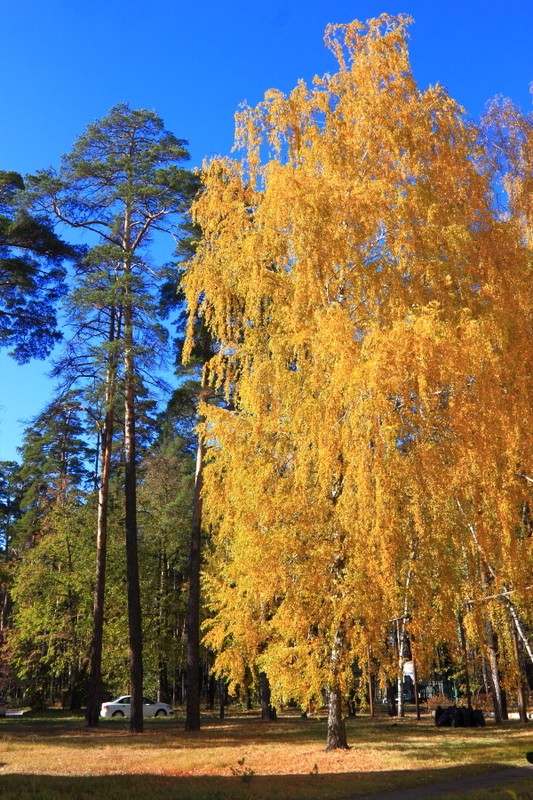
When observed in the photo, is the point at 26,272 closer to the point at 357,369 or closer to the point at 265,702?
the point at 357,369

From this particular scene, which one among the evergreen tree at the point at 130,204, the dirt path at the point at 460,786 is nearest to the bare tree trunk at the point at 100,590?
the evergreen tree at the point at 130,204

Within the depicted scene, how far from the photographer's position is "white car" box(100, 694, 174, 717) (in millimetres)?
30625

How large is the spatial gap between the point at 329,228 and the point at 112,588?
23378mm

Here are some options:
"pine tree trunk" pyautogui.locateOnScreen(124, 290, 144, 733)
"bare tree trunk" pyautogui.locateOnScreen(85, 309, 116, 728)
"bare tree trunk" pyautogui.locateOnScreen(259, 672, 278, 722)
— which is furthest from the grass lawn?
"bare tree trunk" pyautogui.locateOnScreen(259, 672, 278, 722)

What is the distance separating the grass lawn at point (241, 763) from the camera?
9398mm

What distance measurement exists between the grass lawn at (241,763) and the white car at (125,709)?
1185 centimetres

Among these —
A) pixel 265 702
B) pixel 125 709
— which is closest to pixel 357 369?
pixel 265 702

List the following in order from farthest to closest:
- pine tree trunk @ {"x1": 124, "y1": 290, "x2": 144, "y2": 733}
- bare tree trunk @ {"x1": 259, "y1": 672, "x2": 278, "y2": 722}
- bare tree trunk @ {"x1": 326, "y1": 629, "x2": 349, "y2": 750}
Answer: bare tree trunk @ {"x1": 259, "y1": 672, "x2": 278, "y2": 722}
pine tree trunk @ {"x1": 124, "y1": 290, "x2": 144, "y2": 733}
bare tree trunk @ {"x1": 326, "y1": 629, "x2": 349, "y2": 750}

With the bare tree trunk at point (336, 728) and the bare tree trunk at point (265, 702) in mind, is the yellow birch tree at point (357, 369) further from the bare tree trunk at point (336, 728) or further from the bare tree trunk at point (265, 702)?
the bare tree trunk at point (265, 702)

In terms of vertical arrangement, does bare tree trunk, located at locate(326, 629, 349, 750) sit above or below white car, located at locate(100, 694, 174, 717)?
above

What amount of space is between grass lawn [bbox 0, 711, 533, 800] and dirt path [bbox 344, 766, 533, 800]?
0.83ft

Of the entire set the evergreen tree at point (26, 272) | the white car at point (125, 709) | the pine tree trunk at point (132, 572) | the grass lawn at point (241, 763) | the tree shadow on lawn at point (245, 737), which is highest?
the evergreen tree at point (26, 272)

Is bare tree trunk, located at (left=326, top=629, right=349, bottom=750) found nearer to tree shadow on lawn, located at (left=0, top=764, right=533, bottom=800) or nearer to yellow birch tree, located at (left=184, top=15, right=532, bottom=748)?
yellow birch tree, located at (left=184, top=15, right=532, bottom=748)

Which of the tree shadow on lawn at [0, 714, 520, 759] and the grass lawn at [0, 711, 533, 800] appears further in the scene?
the tree shadow on lawn at [0, 714, 520, 759]
